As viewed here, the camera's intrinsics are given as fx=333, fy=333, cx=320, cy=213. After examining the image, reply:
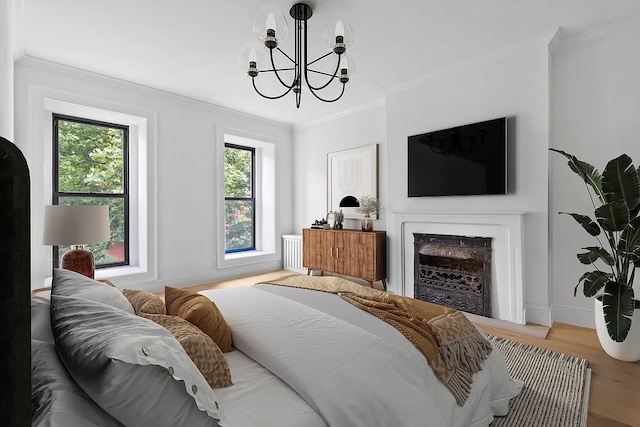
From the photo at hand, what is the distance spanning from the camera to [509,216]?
127 inches

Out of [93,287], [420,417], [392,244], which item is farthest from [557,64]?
[93,287]

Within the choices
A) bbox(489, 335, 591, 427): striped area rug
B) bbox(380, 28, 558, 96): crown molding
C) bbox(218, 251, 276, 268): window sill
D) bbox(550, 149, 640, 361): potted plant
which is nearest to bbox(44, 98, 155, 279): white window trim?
bbox(218, 251, 276, 268): window sill

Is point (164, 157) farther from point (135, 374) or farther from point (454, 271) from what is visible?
point (135, 374)

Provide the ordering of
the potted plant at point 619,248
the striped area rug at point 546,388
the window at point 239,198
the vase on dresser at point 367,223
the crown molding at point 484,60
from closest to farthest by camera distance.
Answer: the striped area rug at point 546,388 → the potted plant at point 619,248 → the crown molding at point 484,60 → the vase on dresser at point 367,223 → the window at point 239,198

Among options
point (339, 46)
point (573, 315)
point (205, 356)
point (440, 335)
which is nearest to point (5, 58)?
point (339, 46)

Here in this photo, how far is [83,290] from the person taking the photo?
4.00 ft

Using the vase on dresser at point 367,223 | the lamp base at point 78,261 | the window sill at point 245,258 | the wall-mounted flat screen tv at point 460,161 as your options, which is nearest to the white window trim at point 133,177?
the window sill at point 245,258

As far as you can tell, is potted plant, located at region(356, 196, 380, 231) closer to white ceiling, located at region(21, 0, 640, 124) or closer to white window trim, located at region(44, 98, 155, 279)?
white ceiling, located at region(21, 0, 640, 124)

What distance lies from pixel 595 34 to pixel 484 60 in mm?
892

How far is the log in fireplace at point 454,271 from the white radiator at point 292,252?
227 cm

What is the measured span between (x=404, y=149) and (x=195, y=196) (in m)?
2.94

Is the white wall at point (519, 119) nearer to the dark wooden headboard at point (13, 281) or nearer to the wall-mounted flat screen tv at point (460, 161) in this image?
the wall-mounted flat screen tv at point (460, 161)

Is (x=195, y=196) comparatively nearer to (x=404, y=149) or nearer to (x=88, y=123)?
(x=88, y=123)

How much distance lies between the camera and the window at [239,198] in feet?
18.5
